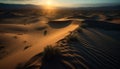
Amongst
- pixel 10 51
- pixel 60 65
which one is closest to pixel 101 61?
pixel 60 65

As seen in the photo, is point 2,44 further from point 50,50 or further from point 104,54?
point 104,54

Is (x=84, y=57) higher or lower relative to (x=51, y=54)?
lower

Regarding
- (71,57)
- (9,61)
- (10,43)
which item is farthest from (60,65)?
(10,43)

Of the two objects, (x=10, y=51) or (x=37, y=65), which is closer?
(x=37, y=65)

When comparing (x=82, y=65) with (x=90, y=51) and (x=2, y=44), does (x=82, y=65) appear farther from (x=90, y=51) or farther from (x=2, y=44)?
(x=2, y=44)

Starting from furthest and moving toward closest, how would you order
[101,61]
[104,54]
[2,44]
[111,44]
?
[2,44] → [111,44] → [104,54] → [101,61]

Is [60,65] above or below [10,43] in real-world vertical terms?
above

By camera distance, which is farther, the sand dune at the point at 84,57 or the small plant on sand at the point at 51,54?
the small plant on sand at the point at 51,54

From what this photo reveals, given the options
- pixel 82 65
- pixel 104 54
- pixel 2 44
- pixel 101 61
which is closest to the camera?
pixel 82 65

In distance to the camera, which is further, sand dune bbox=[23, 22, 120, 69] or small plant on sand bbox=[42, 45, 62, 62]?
small plant on sand bbox=[42, 45, 62, 62]
